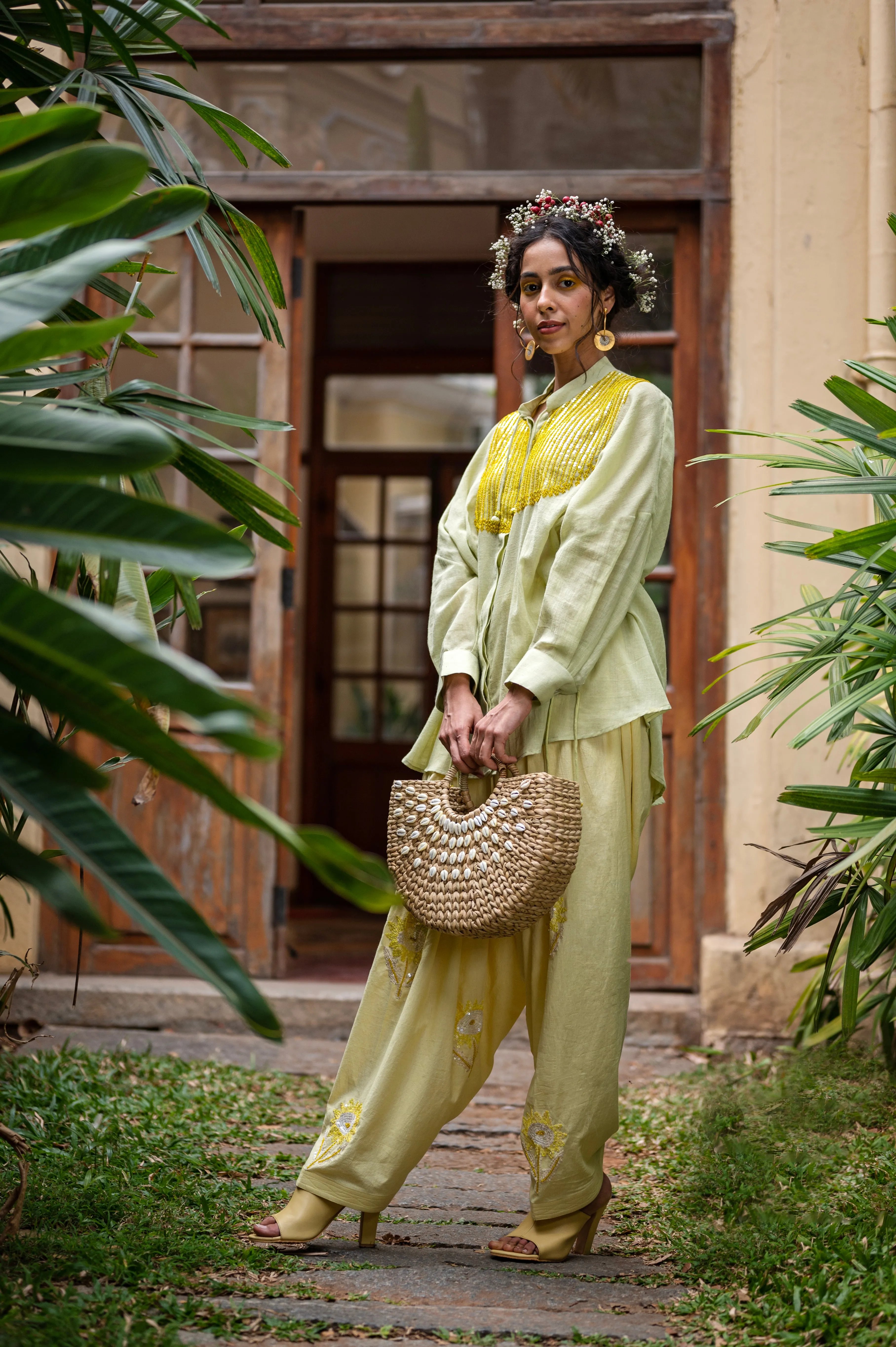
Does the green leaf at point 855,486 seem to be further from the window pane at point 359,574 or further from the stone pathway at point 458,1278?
the window pane at point 359,574

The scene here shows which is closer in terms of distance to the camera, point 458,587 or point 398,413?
point 458,587

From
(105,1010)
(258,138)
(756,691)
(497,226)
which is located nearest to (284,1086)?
(105,1010)

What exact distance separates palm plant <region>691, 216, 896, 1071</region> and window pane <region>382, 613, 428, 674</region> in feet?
12.7

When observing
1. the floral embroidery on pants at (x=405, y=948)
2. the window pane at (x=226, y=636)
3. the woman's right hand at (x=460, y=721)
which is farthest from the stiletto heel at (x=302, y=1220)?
the window pane at (x=226, y=636)

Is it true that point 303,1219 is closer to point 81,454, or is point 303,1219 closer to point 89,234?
point 81,454

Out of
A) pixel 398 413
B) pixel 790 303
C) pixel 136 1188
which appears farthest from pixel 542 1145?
pixel 398 413

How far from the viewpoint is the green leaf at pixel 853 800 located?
6.54ft

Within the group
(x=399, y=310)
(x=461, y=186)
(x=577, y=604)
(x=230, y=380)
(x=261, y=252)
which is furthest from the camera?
(x=399, y=310)

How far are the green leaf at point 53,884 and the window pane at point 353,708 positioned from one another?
5.45m

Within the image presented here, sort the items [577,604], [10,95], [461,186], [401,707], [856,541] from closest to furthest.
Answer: [10,95] < [856,541] < [577,604] < [461,186] < [401,707]

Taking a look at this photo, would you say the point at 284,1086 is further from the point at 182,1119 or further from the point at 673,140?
the point at 673,140

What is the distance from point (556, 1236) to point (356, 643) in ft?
16.2

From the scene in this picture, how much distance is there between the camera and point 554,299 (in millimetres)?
2199

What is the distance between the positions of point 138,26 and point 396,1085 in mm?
1831
